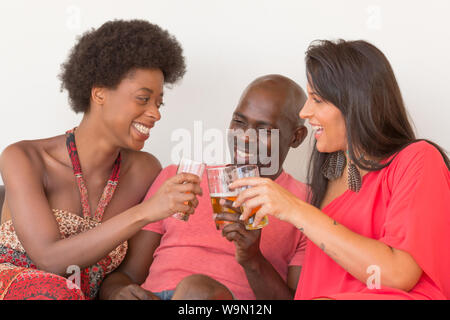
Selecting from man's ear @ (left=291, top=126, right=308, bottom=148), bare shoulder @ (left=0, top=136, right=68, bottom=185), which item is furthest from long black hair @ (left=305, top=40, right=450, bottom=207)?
bare shoulder @ (left=0, top=136, right=68, bottom=185)

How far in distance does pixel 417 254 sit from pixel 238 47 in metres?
1.57

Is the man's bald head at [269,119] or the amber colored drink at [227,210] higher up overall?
the man's bald head at [269,119]

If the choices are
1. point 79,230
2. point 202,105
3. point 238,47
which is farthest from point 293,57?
point 79,230

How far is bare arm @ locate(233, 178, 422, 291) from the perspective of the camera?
1.52 m

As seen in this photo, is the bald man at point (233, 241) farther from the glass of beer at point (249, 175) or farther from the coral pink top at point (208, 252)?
the glass of beer at point (249, 175)

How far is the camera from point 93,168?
2.26 meters

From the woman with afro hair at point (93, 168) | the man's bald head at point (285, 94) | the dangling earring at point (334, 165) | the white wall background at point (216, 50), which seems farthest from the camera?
the white wall background at point (216, 50)

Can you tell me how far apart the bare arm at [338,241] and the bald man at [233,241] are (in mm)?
474

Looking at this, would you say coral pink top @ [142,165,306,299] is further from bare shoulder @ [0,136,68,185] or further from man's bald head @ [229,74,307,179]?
bare shoulder @ [0,136,68,185]

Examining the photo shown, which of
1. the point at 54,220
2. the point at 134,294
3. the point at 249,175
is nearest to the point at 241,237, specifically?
the point at 249,175

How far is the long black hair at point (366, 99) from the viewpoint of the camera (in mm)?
1767

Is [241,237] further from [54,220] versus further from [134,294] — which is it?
[54,220]

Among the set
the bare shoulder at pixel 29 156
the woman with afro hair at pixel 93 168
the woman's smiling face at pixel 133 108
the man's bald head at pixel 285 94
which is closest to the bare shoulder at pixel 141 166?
the woman with afro hair at pixel 93 168
